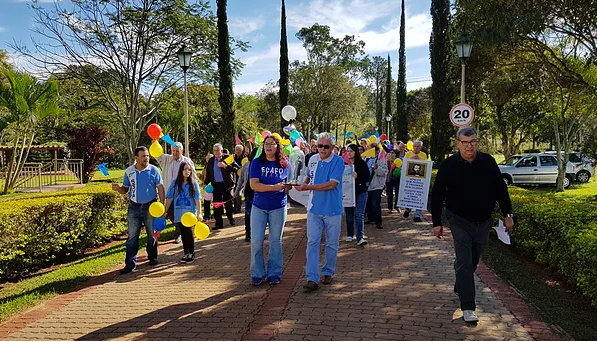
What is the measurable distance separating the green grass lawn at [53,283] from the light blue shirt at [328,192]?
3459mm

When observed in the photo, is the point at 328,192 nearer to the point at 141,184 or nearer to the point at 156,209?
the point at 156,209

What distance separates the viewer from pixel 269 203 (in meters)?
5.14

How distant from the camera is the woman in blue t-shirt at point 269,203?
5145 millimetres

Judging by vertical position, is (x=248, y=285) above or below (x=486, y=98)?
below

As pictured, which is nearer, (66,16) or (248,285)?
(248,285)

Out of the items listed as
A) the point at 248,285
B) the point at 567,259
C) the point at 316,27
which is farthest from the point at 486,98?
the point at 316,27

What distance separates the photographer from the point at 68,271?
641 cm

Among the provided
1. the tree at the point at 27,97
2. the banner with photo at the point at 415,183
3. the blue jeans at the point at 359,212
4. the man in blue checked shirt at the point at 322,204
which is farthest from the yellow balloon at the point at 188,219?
the tree at the point at 27,97

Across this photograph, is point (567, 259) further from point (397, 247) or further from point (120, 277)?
point (120, 277)

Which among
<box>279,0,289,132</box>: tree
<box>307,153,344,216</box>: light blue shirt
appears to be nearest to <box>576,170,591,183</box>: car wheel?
<box>279,0,289,132</box>: tree

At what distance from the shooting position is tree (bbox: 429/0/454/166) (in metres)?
16.0

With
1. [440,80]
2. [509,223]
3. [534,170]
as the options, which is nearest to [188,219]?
[509,223]

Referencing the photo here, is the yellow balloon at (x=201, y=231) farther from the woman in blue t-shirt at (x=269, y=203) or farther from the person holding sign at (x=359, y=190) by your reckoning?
the person holding sign at (x=359, y=190)

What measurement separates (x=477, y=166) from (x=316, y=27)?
152ft
